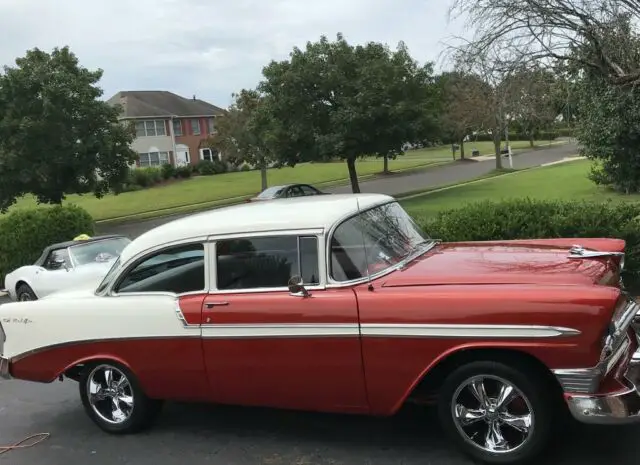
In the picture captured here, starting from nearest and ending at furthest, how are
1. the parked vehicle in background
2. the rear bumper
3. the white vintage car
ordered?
1. the rear bumper
2. the white vintage car
3. the parked vehicle in background

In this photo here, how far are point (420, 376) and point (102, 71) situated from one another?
3248cm

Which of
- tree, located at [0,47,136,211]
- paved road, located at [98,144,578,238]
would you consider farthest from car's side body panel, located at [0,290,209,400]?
tree, located at [0,47,136,211]

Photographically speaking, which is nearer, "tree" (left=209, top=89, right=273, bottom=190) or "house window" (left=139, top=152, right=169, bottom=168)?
"tree" (left=209, top=89, right=273, bottom=190)

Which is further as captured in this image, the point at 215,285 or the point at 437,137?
the point at 437,137

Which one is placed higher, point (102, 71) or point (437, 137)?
point (102, 71)

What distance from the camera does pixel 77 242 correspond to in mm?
12180

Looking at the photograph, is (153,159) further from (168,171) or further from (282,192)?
(282,192)

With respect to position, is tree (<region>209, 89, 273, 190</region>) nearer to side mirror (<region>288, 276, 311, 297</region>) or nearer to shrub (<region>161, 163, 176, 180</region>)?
shrub (<region>161, 163, 176, 180</region>)

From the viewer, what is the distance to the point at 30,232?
1567 centimetres

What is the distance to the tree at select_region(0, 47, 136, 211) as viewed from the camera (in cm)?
2991

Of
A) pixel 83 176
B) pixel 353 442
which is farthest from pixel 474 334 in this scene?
pixel 83 176

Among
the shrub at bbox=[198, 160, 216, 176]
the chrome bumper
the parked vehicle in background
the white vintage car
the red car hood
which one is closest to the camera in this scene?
the red car hood

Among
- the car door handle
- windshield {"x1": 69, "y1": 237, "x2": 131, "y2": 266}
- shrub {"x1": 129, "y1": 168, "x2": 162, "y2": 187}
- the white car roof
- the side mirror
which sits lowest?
windshield {"x1": 69, "y1": 237, "x2": 131, "y2": 266}

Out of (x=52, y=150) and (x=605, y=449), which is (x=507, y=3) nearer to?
(x=605, y=449)
